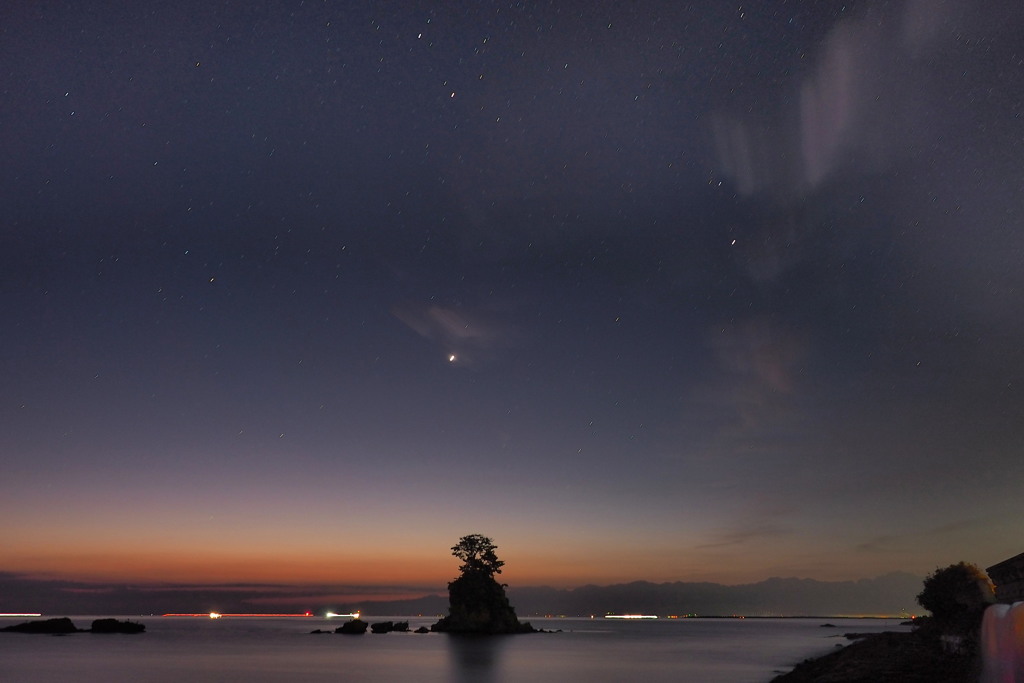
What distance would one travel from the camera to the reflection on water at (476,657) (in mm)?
81312

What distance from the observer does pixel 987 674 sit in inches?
221

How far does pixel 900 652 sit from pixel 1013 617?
5704 cm

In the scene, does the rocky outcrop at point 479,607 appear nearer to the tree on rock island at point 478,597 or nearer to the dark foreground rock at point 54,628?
the tree on rock island at point 478,597

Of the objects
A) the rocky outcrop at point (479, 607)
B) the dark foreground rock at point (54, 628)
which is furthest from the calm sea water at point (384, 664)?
the dark foreground rock at point (54, 628)

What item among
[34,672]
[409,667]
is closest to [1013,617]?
[409,667]

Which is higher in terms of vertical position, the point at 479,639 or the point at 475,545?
the point at 475,545

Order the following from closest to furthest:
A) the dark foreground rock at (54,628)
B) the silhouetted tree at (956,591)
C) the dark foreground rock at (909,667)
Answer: the dark foreground rock at (909,667) → the silhouetted tree at (956,591) → the dark foreground rock at (54,628)

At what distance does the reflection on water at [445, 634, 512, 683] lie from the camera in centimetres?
8131

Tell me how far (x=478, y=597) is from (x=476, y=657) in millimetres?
49222

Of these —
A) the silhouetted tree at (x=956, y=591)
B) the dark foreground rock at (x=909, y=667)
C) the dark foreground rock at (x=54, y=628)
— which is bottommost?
the dark foreground rock at (x=54, y=628)

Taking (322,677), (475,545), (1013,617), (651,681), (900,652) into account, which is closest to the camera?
(1013,617)

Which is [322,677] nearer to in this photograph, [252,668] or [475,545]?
[252,668]

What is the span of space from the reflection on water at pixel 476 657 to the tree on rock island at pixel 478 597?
130 inches

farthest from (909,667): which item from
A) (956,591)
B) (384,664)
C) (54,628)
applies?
(54,628)
